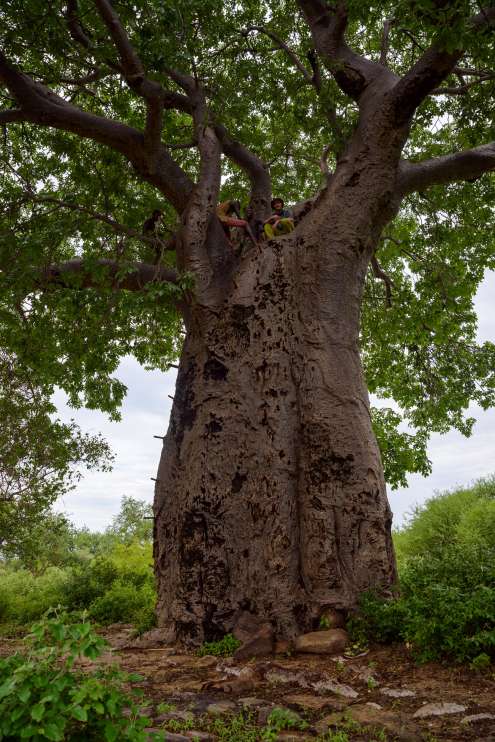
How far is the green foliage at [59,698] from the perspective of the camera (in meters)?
2.52

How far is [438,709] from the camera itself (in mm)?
4188

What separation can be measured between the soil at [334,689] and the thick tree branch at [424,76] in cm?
627

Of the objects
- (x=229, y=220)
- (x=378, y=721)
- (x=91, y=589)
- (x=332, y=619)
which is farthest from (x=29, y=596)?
(x=378, y=721)

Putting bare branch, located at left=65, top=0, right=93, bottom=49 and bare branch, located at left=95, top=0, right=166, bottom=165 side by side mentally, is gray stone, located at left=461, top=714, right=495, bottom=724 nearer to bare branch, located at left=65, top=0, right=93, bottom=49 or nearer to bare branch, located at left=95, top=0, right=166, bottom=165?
bare branch, located at left=95, top=0, right=166, bottom=165

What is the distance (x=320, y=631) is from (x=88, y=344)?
Answer: 482 centimetres

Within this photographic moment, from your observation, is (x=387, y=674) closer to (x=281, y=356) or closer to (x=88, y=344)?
(x=281, y=356)

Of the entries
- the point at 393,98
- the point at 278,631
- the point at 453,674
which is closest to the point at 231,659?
the point at 278,631

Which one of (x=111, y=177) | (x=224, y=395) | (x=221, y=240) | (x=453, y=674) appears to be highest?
(x=111, y=177)

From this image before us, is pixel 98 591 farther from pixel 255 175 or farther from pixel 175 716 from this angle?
pixel 255 175

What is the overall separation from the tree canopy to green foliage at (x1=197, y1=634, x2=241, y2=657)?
3.82m

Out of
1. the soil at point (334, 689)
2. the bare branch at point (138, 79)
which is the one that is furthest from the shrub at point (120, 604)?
the bare branch at point (138, 79)

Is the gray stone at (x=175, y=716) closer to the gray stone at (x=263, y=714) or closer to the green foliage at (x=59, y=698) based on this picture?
the gray stone at (x=263, y=714)

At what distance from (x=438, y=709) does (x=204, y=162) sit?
23.8 ft

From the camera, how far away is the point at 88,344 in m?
8.39
